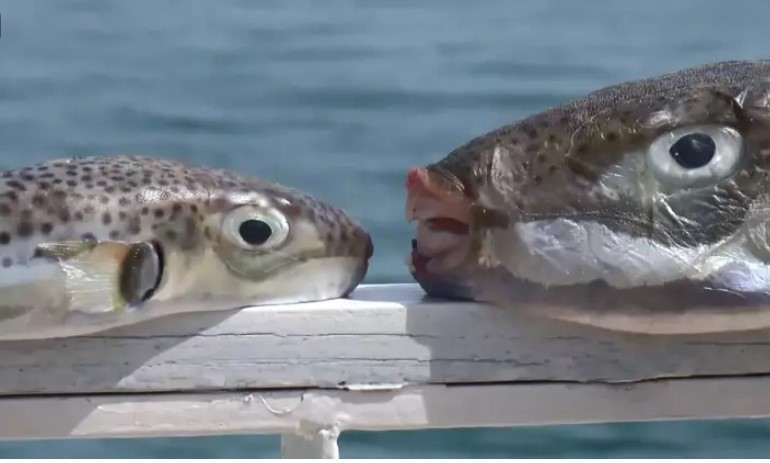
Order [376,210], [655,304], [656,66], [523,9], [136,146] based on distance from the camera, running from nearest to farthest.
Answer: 1. [655,304]
2. [376,210]
3. [136,146]
4. [656,66]
5. [523,9]

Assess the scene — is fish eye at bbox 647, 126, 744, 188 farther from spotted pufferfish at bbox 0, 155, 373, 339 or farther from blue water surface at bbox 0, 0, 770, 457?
blue water surface at bbox 0, 0, 770, 457

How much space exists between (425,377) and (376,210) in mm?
5677

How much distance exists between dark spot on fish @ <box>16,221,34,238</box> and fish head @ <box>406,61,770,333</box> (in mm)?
580

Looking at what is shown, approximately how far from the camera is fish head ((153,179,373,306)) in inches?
81.4

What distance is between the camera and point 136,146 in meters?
9.35

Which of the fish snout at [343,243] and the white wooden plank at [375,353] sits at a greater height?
the fish snout at [343,243]

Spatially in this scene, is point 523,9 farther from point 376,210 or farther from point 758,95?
point 758,95

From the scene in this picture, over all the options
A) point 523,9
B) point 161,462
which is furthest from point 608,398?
point 523,9

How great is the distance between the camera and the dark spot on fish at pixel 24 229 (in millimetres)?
2041

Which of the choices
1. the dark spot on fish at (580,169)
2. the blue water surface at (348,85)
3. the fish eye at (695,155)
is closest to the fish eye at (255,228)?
the dark spot on fish at (580,169)

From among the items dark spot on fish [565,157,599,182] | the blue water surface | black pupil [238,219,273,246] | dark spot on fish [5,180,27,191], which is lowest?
black pupil [238,219,273,246]

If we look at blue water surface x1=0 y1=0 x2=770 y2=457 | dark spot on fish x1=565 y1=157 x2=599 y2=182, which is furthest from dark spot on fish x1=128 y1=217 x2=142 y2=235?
blue water surface x1=0 y1=0 x2=770 y2=457

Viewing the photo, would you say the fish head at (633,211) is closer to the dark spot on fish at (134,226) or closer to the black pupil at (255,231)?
the black pupil at (255,231)

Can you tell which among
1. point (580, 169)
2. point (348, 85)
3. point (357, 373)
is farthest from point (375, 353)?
point (348, 85)
